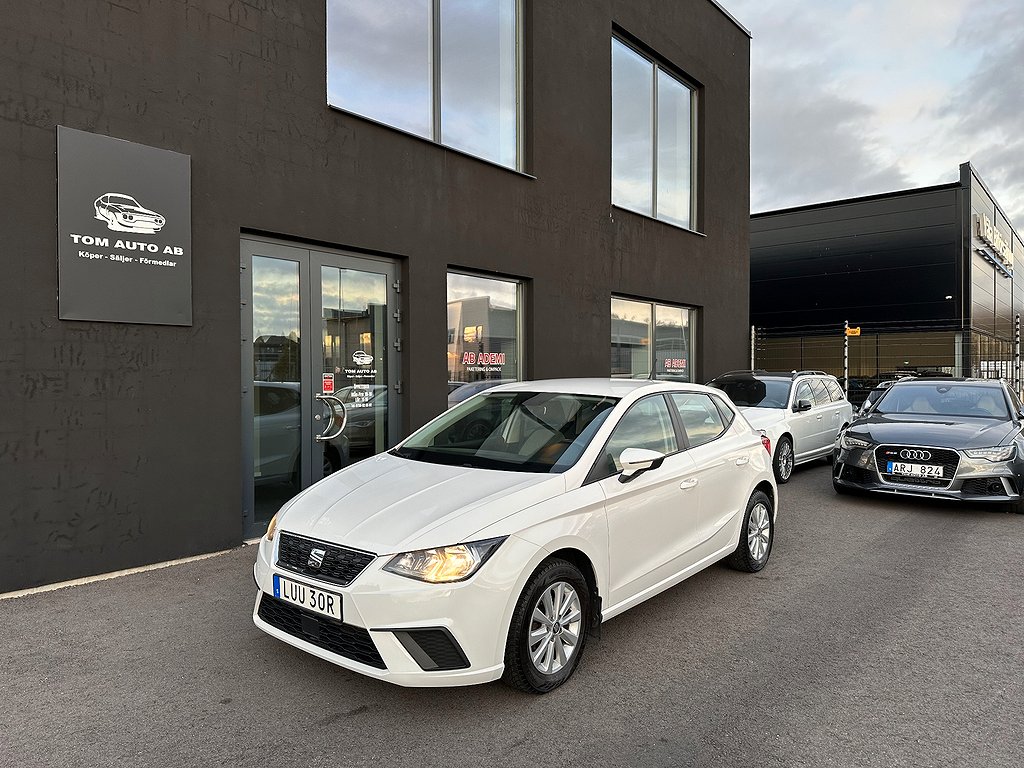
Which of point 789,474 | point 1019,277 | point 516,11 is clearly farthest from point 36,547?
point 1019,277

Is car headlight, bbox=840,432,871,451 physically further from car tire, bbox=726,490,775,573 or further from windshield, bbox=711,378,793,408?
car tire, bbox=726,490,775,573

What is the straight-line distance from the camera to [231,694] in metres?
3.33

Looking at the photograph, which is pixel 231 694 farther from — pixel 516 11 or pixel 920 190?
pixel 920 190

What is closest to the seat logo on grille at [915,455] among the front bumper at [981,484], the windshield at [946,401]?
the front bumper at [981,484]

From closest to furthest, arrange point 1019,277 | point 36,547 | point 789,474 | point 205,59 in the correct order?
point 36,547 < point 205,59 < point 789,474 < point 1019,277

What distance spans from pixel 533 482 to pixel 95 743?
228 cm

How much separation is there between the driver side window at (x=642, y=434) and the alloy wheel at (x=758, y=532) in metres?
1.22

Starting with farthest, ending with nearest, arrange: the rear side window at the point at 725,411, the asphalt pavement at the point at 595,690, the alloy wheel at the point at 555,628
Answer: the rear side window at the point at 725,411
the alloy wheel at the point at 555,628
the asphalt pavement at the point at 595,690

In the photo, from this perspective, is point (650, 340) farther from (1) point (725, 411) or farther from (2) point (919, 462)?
(1) point (725, 411)

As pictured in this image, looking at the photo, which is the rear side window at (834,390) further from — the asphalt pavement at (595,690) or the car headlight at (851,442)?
the asphalt pavement at (595,690)

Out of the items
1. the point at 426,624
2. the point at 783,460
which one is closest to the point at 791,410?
the point at 783,460

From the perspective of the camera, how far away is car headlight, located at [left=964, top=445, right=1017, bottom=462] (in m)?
7.10

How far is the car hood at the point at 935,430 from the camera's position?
734 centimetres

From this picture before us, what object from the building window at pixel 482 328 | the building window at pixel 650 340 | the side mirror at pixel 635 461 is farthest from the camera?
the building window at pixel 650 340
